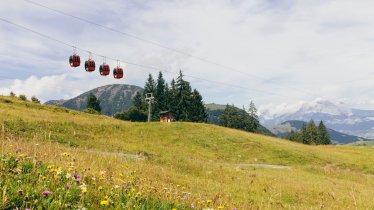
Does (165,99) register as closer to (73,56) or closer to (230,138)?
(230,138)

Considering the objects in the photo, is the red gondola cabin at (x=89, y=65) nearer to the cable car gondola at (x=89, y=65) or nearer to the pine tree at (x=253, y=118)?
the cable car gondola at (x=89, y=65)

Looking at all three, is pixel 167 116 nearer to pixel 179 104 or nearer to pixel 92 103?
pixel 179 104

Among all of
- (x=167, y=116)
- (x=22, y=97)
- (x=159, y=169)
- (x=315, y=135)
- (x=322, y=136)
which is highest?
(x=22, y=97)

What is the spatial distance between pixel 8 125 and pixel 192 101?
8387cm

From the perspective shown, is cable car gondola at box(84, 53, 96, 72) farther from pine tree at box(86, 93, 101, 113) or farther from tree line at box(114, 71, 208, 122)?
pine tree at box(86, 93, 101, 113)

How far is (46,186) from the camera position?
440 centimetres

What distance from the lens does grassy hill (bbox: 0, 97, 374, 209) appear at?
4.66m

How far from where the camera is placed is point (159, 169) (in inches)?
540

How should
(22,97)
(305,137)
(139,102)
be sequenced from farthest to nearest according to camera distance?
(305,137), (139,102), (22,97)

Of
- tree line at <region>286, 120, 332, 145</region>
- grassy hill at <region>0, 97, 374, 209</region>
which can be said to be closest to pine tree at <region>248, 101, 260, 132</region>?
tree line at <region>286, 120, 332, 145</region>

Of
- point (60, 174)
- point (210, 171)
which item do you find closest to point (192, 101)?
point (210, 171)

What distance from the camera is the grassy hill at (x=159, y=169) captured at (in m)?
4.66

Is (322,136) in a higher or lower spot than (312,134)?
lower

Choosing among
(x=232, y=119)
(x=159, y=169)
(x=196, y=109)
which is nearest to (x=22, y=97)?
(x=159, y=169)
